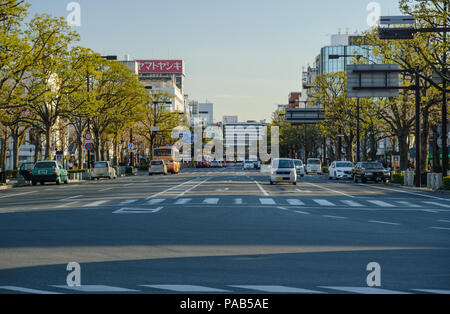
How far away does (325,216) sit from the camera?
20.5 metres

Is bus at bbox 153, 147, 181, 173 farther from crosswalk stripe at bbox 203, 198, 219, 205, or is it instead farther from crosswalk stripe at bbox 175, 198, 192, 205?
crosswalk stripe at bbox 203, 198, 219, 205

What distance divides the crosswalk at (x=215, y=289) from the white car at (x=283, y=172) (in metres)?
34.8

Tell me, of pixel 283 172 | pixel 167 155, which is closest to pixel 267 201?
pixel 283 172

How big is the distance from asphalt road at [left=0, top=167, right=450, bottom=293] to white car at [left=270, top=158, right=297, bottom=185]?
65.1 ft

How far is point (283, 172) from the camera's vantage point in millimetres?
43469

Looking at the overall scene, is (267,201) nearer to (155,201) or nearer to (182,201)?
(182,201)

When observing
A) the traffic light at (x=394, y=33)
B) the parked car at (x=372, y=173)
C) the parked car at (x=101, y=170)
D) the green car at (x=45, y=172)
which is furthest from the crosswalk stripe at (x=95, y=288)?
the parked car at (x=101, y=170)

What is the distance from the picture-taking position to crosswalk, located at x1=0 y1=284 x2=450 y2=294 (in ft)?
27.1

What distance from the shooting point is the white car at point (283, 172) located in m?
43.4

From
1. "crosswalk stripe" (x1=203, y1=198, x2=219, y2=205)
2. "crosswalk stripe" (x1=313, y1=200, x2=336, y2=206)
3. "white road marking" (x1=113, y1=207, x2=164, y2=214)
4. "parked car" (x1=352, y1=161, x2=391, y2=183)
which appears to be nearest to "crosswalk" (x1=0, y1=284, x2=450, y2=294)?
"white road marking" (x1=113, y1=207, x2=164, y2=214)

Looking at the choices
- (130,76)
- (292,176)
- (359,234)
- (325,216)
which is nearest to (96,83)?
(130,76)

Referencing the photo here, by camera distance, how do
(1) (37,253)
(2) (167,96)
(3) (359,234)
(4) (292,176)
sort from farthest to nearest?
1. (2) (167,96)
2. (4) (292,176)
3. (3) (359,234)
4. (1) (37,253)
